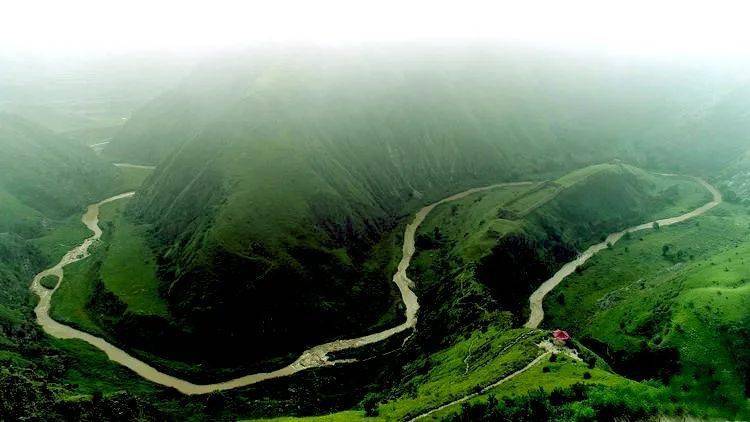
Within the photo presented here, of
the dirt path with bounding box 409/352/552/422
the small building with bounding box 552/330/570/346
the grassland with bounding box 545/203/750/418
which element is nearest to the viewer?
the dirt path with bounding box 409/352/552/422

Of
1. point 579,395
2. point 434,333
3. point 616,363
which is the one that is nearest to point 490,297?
point 434,333

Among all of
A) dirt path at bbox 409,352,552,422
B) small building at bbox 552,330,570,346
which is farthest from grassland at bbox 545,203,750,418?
dirt path at bbox 409,352,552,422

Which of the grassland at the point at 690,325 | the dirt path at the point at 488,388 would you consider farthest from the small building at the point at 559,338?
the grassland at the point at 690,325

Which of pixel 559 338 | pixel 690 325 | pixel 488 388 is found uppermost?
pixel 690 325

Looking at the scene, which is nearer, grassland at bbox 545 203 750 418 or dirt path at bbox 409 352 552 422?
dirt path at bbox 409 352 552 422

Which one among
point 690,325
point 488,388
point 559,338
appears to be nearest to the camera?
point 488,388

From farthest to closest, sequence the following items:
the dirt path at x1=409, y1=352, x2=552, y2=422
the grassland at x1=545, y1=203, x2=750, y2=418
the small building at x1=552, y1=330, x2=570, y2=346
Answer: the small building at x1=552, y1=330, x2=570, y2=346 < the grassland at x1=545, y1=203, x2=750, y2=418 < the dirt path at x1=409, y1=352, x2=552, y2=422

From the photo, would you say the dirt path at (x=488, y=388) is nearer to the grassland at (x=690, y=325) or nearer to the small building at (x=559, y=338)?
the small building at (x=559, y=338)

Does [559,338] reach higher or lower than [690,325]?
lower

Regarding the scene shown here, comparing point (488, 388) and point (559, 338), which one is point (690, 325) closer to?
point (559, 338)

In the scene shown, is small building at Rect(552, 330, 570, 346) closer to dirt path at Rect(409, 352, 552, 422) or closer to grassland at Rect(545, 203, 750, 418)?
dirt path at Rect(409, 352, 552, 422)

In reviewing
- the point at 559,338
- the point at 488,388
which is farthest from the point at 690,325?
the point at 488,388

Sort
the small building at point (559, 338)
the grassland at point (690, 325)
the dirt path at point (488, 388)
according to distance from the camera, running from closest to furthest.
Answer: the dirt path at point (488, 388) → the grassland at point (690, 325) → the small building at point (559, 338)
